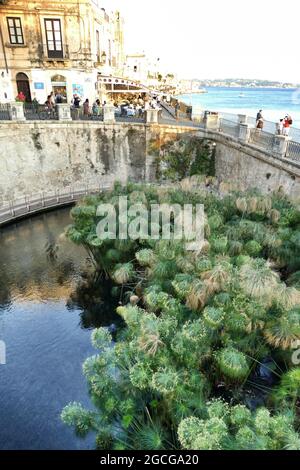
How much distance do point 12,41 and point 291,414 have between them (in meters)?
27.0

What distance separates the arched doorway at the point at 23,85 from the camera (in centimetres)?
2478

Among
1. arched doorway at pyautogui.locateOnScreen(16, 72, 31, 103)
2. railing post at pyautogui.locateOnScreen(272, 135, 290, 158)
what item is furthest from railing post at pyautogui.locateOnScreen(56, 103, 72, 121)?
railing post at pyautogui.locateOnScreen(272, 135, 290, 158)

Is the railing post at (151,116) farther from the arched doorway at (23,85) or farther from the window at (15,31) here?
the window at (15,31)

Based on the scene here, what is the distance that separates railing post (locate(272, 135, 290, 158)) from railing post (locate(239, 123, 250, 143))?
255 centimetres

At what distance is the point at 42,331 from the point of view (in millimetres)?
11984

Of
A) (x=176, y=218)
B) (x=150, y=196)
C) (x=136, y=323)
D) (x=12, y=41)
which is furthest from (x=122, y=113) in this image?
(x=136, y=323)

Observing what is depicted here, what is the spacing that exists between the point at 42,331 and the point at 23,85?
2028 cm

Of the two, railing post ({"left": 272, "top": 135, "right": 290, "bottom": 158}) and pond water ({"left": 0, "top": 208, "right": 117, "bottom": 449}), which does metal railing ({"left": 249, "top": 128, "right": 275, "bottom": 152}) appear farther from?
pond water ({"left": 0, "top": 208, "right": 117, "bottom": 449})

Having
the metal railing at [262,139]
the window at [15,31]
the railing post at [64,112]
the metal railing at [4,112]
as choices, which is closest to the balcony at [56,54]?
the window at [15,31]

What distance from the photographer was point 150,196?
Answer: 528 inches

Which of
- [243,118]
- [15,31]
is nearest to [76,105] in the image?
[15,31]

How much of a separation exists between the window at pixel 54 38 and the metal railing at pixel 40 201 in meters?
9.37
